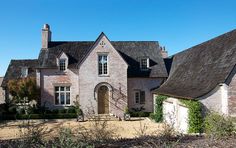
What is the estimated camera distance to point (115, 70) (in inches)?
1106

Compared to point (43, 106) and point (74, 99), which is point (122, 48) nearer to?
point (74, 99)

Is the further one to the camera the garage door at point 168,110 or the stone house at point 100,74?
the stone house at point 100,74

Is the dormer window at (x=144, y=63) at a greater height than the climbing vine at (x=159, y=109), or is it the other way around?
the dormer window at (x=144, y=63)

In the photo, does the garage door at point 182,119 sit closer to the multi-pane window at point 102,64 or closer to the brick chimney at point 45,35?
the multi-pane window at point 102,64

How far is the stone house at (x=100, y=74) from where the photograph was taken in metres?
27.9

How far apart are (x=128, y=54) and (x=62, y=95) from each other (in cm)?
906

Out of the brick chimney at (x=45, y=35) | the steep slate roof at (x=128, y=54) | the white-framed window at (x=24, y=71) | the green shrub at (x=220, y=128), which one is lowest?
the green shrub at (x=220, y=128)

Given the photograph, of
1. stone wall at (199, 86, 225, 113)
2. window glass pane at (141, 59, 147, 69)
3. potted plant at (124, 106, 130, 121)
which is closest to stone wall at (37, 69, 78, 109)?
potted plant at (124, 106, 130, 121)

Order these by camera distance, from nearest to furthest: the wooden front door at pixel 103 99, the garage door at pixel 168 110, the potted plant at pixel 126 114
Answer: the garage door at pixel 168 110 < the potted plant at pixel 126 114 < the wooden front door at pixel 103 99

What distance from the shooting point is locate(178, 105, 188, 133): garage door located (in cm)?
→ 1805

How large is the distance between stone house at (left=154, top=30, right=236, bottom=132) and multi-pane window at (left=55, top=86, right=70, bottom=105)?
10.5 meters

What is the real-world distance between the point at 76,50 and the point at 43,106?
7442mm

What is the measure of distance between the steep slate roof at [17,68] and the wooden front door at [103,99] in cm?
1096

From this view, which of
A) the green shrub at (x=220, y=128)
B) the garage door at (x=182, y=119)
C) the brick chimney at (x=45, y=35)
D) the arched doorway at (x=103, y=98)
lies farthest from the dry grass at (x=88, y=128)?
A: the brick chimney at (x=45, y=35)
